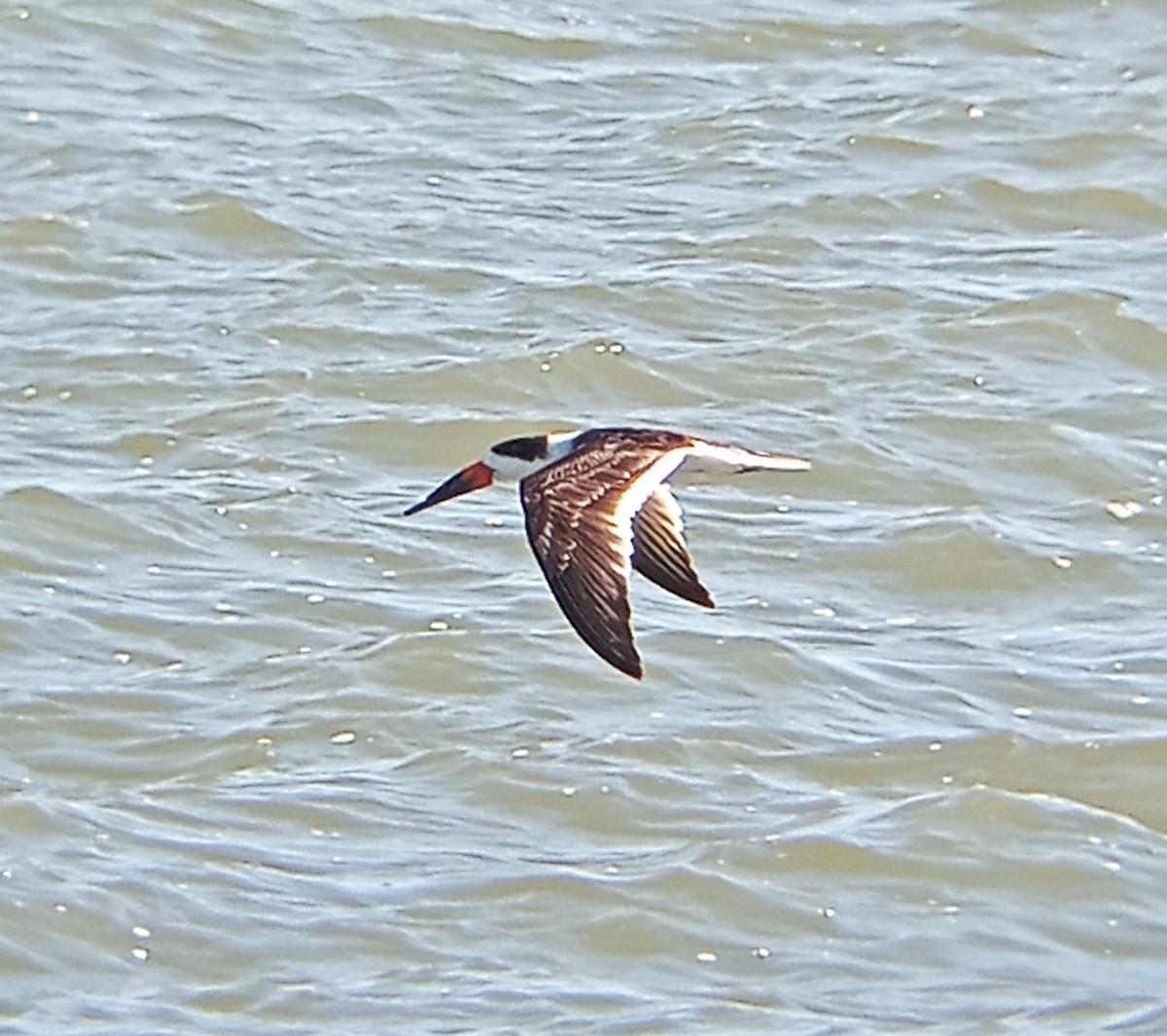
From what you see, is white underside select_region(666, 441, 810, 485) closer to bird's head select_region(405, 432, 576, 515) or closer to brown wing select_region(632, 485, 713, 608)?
brown wing select_region(632, 485, 713, 608)

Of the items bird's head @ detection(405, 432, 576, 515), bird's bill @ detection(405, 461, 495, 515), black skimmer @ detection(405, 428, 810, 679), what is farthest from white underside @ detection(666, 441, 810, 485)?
bird's bill @ detection(405, 461, 495, 515)

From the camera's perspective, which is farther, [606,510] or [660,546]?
[660,546]

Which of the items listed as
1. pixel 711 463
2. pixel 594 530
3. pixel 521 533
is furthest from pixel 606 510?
pixel 521 533

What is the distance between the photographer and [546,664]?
8.50 meters

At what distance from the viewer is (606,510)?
6.58m

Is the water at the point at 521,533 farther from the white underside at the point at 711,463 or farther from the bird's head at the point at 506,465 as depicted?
the white underside at the point at 711,463

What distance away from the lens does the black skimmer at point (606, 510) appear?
6.32 metres

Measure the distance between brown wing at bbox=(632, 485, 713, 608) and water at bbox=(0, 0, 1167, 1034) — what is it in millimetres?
708

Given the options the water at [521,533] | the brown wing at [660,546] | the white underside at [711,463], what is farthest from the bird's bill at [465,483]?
the water at [521,533]

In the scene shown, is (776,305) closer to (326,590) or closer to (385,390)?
(385,390)

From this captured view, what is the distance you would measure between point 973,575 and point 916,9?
5.75 m

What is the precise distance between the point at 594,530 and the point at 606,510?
95 millimetres

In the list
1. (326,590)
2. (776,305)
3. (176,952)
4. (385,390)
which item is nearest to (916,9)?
(776,305)

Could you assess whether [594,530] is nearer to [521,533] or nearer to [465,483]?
[465,483]
